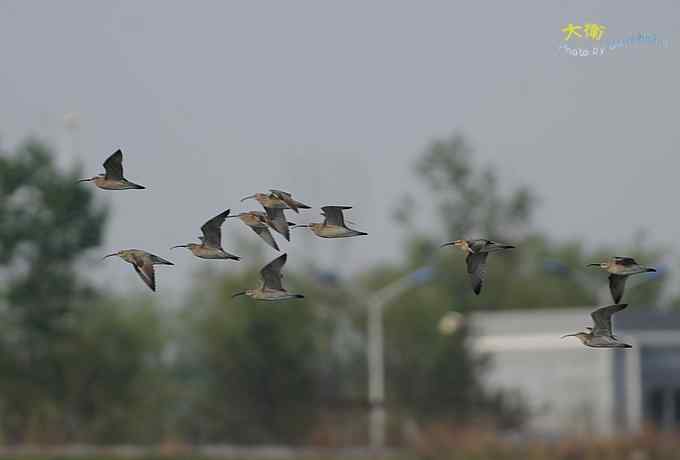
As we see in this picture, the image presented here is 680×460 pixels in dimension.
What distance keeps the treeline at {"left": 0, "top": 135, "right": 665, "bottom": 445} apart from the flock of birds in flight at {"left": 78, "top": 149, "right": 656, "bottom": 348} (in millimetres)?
43876

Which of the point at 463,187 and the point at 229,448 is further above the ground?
the point at 463,187

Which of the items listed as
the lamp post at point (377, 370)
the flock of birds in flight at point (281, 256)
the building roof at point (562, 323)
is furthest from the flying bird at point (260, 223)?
the building roof at point (562, 323)

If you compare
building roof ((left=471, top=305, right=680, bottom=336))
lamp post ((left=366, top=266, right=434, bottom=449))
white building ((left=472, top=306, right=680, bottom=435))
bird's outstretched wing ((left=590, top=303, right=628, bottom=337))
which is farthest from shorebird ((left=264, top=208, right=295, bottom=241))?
building roof ((left=471, top=305, right=680, bottom=336))

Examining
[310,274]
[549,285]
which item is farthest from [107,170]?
[549,285]

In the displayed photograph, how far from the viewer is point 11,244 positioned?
63.3 metres

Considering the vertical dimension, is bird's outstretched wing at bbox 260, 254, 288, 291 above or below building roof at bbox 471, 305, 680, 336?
below

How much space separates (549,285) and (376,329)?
30.8 metres

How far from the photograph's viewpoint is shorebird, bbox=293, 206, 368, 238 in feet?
54.9

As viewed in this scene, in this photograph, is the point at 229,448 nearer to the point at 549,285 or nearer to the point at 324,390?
the point at 324,390

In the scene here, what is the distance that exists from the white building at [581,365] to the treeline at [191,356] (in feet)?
7.56

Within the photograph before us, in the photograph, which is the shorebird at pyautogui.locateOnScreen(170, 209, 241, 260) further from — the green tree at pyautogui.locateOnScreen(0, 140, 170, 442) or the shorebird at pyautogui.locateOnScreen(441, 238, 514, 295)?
the green tree at pyautogui.locateOnScreen(0, 140, 170, 442)

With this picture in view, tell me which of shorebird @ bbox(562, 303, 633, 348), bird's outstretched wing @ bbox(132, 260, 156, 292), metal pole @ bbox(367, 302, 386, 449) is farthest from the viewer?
metal pole @ bbox(367, 302, 386, 449)

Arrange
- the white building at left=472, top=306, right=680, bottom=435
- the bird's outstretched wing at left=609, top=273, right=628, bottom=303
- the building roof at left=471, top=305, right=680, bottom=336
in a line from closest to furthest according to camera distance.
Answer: the bird's outstretched wing at left=609, top=273, right=628, bottom=303 → the white building at left=472, top=306, right=680, bottom=435 → the building roof at left=471, top=305, right=680, bottom=336

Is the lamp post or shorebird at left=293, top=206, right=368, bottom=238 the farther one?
the lamp post
